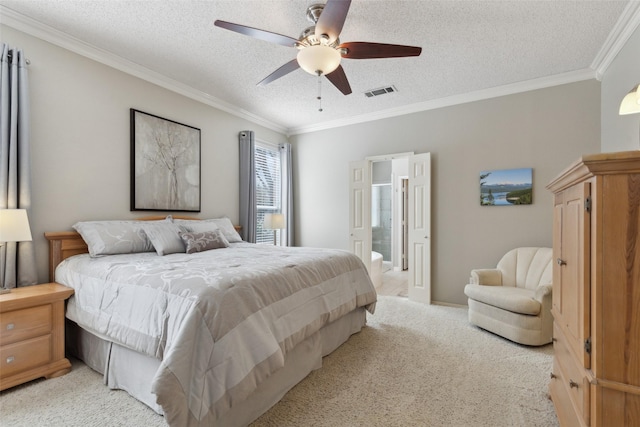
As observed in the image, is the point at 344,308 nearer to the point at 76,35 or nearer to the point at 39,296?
the point at 39,296

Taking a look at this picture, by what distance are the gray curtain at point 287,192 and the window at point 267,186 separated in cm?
9

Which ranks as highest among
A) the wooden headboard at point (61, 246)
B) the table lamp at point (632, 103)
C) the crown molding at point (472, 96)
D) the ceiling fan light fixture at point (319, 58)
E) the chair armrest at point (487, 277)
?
the crown molding at point (472, 96)

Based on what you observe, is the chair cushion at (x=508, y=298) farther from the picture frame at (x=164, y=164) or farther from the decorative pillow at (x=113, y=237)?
the picture frame at (x=164, y=164)

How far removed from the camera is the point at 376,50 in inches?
83.2

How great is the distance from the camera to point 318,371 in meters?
2.24

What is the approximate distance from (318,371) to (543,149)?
3.56 metres

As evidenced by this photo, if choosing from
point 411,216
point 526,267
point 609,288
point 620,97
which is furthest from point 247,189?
point 620,97

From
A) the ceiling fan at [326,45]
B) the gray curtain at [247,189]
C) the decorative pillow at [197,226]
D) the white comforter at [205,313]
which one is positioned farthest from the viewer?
the gray curtain at [247,189]

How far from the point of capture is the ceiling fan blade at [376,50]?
2.05 meters

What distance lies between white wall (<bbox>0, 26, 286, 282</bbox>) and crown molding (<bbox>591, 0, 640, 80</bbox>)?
14.6 feet

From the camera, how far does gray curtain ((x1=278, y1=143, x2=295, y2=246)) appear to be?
526 centimetres

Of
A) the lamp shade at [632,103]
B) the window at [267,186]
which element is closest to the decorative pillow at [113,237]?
the window at [267,186]

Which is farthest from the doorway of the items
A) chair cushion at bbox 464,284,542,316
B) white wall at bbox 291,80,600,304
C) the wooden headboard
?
the wooden headboard

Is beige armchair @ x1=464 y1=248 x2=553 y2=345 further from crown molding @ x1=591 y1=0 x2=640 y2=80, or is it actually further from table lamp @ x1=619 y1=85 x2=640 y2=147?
crown molding @ x1=591 y1=0 x2=640 y2=80
